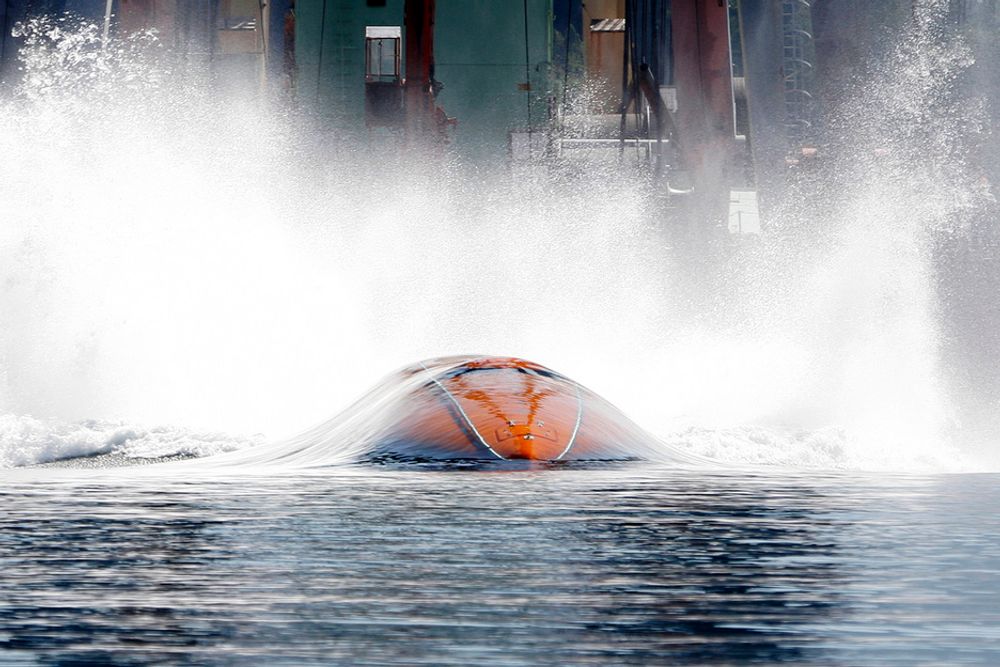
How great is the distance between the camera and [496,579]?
22.2ft

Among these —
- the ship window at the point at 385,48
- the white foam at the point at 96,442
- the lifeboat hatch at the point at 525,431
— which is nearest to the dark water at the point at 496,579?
the lifeboat hatch at the point at 525,431

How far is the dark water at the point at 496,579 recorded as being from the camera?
5062mm

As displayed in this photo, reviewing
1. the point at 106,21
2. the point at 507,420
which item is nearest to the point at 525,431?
the point at 507,420

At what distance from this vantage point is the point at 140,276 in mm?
38406

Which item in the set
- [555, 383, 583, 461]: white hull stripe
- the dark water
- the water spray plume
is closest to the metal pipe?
the water spray plume

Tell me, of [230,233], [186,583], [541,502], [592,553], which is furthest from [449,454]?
[230,233]

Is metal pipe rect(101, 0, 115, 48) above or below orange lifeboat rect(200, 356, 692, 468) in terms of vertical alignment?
above

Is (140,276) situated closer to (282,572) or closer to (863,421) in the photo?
(863,421)

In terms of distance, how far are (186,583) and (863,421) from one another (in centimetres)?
3421

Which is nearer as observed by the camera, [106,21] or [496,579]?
[496,579]

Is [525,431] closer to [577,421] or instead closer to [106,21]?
[577,421]

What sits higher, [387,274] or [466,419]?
[387,274]

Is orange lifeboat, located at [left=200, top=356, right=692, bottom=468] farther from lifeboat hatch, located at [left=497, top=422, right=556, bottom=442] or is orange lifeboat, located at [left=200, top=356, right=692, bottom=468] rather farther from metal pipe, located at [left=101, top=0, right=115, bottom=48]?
metal pipe, located at [left=101, top=0, right=115, bottom=48]

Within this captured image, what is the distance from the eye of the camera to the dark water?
5.06 m
